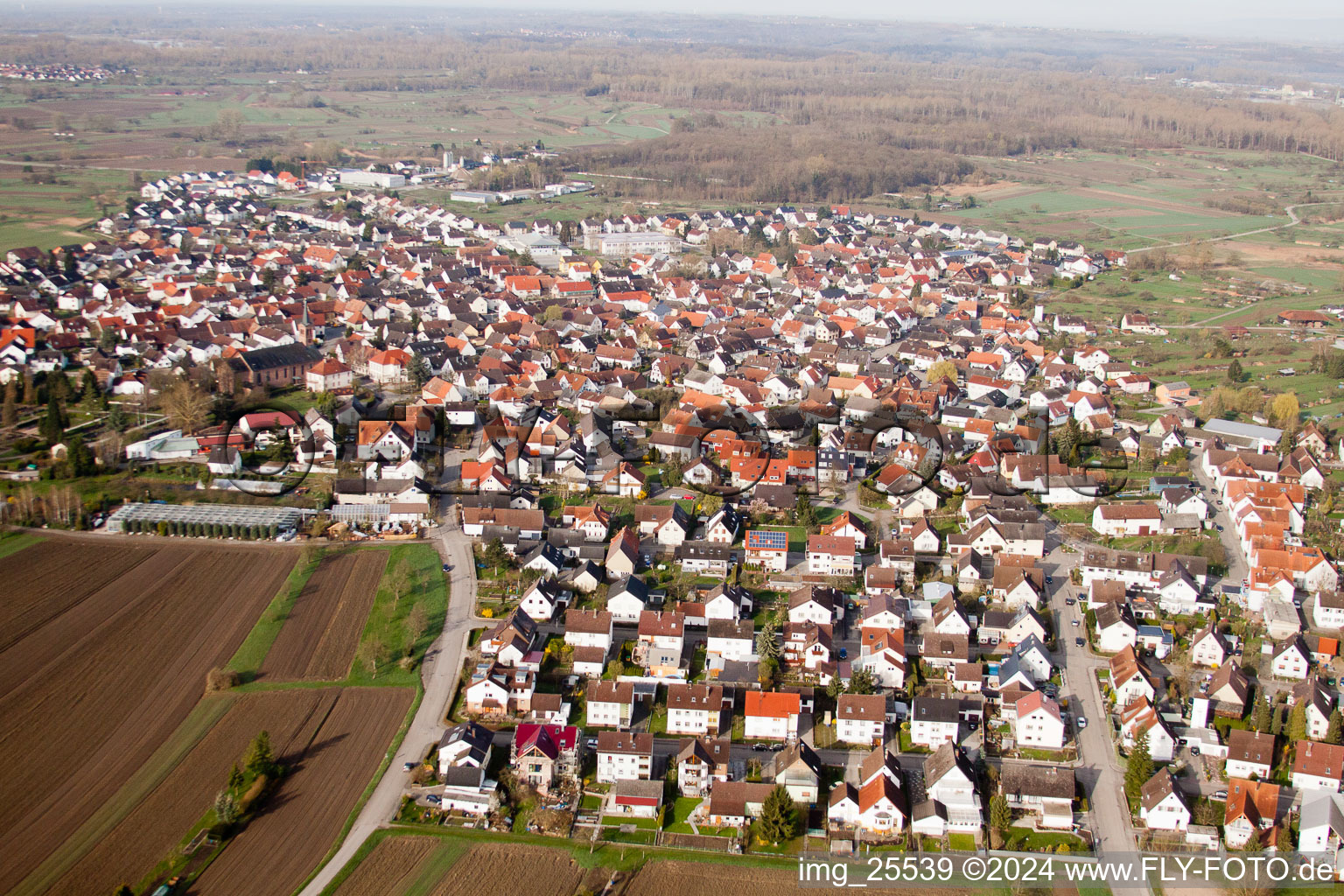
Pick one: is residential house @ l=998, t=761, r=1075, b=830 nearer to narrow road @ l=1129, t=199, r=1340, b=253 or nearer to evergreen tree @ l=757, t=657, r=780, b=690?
evergreen tree @ l=757, t=657, r=780, b=690

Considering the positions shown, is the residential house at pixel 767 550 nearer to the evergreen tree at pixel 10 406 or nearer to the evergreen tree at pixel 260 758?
the evergreen tree at pixel 260 758

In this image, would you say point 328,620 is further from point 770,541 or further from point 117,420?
point 117,420

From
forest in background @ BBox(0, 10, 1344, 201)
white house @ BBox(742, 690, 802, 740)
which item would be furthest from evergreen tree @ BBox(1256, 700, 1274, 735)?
forest in background @ BBox(0, 10, 1344, 201)

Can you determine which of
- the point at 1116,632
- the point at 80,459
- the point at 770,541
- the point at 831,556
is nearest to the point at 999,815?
the point at 1116,632

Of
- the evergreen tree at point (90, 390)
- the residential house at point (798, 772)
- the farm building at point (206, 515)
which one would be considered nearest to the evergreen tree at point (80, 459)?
the farm building at point (206, 515)

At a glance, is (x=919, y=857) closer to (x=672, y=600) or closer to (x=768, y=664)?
(x=768, y=664)

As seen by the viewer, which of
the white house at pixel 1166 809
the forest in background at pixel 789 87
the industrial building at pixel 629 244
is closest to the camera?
the white house at pixel 1166 809
